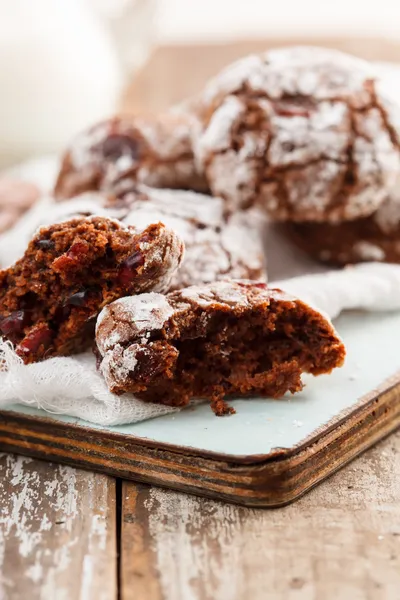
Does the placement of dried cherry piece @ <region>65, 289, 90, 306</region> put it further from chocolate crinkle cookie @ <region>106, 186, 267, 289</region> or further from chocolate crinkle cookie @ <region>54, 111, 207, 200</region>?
chocolate crinkle cookie @ <region>54, 111, 207, 200</region>

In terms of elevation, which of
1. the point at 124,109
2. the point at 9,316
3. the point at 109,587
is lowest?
the point at 124,109

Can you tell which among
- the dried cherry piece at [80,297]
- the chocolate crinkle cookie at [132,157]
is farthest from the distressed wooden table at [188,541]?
the chocolate crinkle cookie at [132,157]

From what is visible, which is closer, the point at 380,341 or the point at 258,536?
the point at 258,536

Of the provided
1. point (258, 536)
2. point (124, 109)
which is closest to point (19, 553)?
point (258, 536)

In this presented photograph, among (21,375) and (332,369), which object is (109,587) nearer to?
(21,375)

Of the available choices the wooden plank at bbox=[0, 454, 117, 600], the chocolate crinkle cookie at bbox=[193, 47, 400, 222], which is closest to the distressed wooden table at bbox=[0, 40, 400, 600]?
the wooden plank at bbox=[0, 454, 117, 600]

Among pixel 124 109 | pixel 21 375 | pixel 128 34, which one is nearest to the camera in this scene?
pixel 21 375
